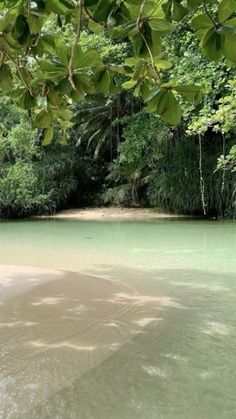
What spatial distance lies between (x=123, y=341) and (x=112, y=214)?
1194 cm

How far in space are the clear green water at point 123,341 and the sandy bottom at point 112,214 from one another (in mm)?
7476

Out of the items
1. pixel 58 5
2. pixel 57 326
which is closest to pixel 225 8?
pixel 58 5

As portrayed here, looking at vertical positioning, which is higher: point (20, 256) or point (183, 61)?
point (183, 61)

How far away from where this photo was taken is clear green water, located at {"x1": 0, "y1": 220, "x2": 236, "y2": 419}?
213cm

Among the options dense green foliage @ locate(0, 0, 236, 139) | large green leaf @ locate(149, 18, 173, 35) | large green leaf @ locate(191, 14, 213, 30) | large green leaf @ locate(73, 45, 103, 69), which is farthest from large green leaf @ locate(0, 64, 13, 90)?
large green leaf @ locate(191, 14, 213, 30)

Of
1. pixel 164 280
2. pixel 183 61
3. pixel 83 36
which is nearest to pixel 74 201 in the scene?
pixel 83 36

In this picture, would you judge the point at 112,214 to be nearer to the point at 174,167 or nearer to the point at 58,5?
the point at 174,167

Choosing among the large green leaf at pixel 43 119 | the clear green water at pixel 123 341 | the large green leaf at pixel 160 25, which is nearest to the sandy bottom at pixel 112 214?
the clear green water at pixel 123 341

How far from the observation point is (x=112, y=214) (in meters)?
14.9

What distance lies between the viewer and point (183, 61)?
920 centimetres

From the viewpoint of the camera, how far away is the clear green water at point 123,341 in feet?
6.98

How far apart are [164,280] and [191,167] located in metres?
8.76

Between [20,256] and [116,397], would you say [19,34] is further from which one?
[20,256]

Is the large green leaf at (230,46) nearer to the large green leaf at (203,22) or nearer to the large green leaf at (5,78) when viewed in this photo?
the large green leaf at (203,22)
